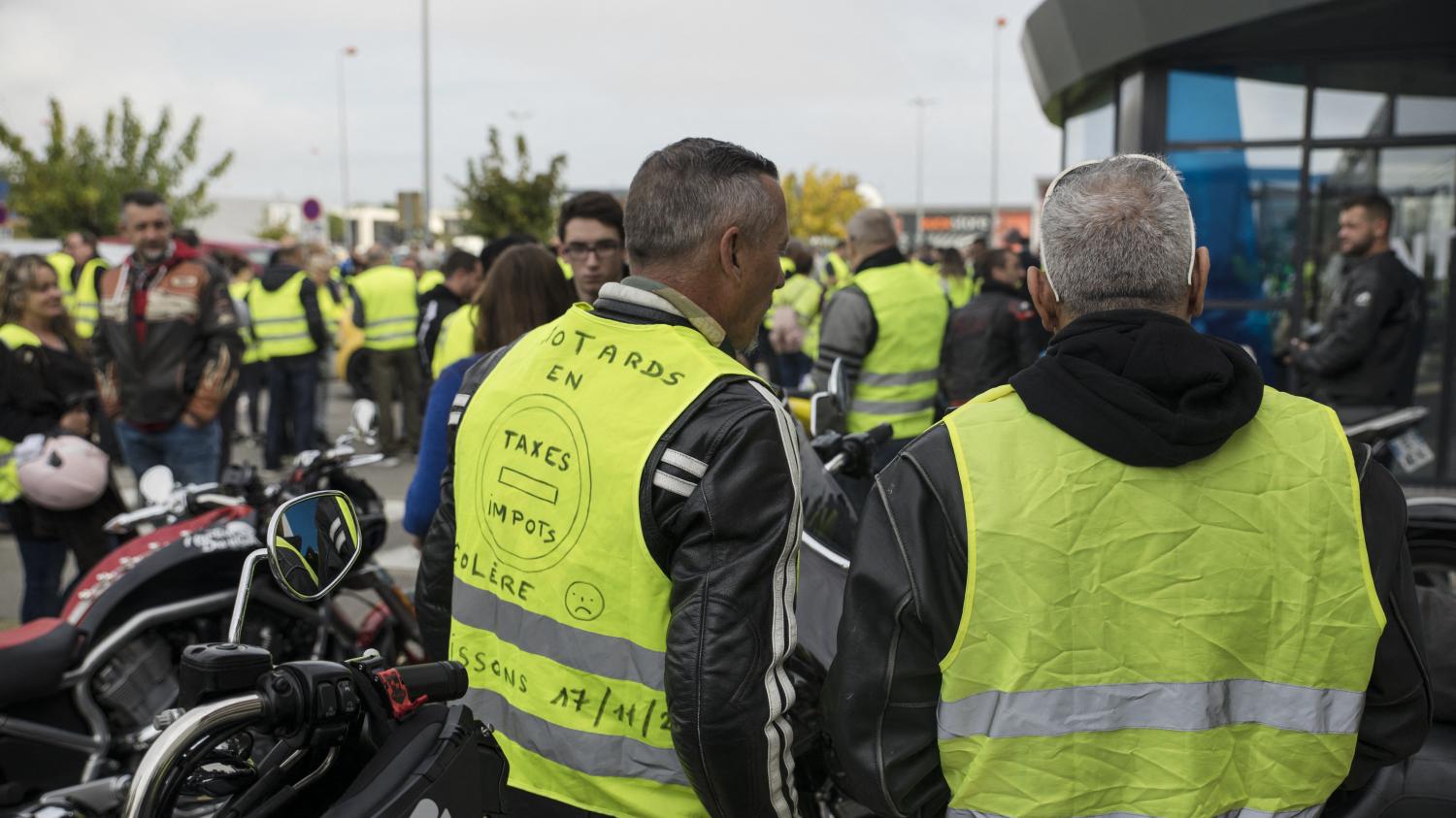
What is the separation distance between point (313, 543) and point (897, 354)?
4.72 meters

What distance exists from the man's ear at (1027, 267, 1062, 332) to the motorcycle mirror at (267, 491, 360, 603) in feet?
3.45

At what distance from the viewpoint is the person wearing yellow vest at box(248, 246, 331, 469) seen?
35.5 feet

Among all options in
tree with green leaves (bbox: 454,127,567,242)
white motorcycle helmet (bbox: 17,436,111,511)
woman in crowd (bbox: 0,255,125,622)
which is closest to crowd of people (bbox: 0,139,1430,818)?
white motorcycle helmet (bbox: 17,436,111,511)

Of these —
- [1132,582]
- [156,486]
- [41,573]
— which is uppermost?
[1132,582]

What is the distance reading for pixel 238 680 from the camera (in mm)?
1400

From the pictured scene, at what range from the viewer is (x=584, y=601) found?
1.94 metres

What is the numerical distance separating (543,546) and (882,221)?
4.58 m

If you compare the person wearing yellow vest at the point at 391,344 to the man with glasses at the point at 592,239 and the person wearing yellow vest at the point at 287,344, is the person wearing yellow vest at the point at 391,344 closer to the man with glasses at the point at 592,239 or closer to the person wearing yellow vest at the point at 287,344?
the person wearing yellow vest at the point at 287,344

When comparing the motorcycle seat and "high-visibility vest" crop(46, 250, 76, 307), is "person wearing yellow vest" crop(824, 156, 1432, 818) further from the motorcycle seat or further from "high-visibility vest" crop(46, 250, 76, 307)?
"high-visibility vest" crop(46, 250, 76, 307)

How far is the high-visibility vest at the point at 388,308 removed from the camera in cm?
1141

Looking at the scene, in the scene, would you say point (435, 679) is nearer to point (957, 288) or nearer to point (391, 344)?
point (391, 344)

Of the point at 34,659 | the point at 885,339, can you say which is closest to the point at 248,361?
the point at 885,339

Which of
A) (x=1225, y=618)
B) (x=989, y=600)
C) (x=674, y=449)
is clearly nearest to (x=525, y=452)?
(x=674, y=449)

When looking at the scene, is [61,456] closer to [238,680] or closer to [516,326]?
[516,326]
